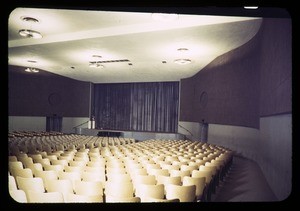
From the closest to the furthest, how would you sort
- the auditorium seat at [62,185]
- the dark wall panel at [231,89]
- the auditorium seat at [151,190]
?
the auditorium seat at [151,190] < the auditorium seat at [62,185] < the dark wall panel at [231,89]

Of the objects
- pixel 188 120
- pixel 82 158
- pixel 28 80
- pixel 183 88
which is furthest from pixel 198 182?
pixel 28 80

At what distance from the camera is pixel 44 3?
14.1 ft

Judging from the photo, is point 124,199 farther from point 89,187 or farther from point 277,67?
point 277,67

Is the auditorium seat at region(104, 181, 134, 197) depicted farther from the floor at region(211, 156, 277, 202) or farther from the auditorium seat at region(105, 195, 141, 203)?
the floor at region(211, 156, 277, 202)

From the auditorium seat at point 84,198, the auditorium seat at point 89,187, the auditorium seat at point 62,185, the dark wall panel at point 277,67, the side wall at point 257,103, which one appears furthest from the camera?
the side wall at point 257,103

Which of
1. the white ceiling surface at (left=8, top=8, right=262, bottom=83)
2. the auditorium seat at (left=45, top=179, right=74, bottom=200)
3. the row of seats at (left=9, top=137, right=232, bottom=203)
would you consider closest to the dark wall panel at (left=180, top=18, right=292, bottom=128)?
the white ceiling surface at (left=8, top=8, right=262, bottom=83)

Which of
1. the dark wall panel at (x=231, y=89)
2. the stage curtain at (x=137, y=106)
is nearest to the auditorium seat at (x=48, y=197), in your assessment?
the dark wall panel at (x=231, y=89)

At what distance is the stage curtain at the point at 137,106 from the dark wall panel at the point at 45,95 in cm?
224

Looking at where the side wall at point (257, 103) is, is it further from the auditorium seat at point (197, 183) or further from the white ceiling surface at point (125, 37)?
the auditorium seat at point (197, 183)

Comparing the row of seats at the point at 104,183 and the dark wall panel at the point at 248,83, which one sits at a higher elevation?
the dark wall panel at the point at 248,83

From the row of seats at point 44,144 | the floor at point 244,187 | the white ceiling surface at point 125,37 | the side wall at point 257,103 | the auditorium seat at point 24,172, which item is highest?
the white ceiling surface at point 125,37

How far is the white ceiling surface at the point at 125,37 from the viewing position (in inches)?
349

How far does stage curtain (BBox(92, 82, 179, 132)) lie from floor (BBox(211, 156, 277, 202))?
14.5m

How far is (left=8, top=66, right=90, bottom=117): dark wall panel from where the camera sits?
18938 millimetres
